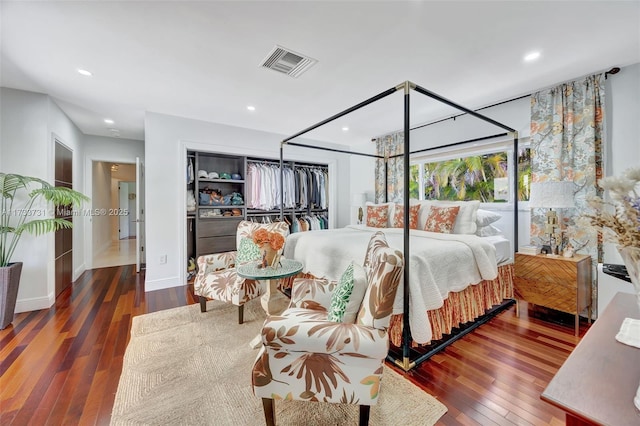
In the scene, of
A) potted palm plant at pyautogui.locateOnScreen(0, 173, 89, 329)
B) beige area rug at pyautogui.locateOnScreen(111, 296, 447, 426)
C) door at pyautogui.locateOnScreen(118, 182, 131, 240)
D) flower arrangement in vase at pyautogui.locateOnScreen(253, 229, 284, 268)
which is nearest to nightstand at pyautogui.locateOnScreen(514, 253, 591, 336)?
beige area rug at pyautogui.locateOnScreen(111, 296, 447, 426)

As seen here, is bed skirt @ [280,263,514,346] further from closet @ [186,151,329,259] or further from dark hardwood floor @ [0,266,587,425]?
closet @ [186,151,329,259]

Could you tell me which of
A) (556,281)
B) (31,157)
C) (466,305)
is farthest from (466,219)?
(31,157)

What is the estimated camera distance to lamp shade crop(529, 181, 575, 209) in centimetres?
231

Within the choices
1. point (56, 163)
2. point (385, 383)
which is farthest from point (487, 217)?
point (56, 163)

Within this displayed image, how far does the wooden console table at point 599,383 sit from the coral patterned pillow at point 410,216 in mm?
2440

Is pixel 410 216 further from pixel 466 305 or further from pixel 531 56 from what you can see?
pixel 531 56

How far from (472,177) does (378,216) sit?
143cm

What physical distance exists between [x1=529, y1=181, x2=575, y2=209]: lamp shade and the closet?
301 cm

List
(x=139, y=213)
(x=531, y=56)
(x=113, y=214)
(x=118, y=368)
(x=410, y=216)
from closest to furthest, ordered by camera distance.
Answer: (x=118, y=368) → (x=531, y=56) → (x=410, y=216) → (x=139, y=213) → (x=113, y=214)

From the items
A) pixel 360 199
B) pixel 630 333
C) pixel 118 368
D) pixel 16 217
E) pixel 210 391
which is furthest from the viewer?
pixel 360 199

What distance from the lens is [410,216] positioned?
3523mm

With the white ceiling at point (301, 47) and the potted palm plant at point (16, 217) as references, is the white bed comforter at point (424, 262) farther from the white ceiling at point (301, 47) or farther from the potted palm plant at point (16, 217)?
the potted palm plant at point (16, 217)

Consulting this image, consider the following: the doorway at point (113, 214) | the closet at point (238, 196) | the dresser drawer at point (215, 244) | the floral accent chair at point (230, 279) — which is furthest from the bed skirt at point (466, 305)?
the doorway at point (113, 214)

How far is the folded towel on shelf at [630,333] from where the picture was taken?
86cm
